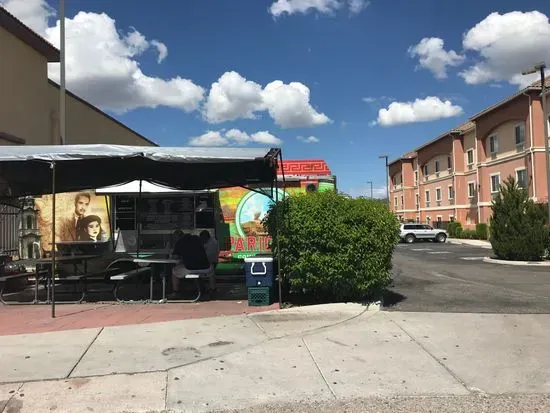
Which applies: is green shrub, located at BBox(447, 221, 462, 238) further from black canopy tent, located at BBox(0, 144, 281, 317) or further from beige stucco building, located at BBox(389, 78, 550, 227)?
black canopy tent, located at BBox(0, 144, 281, 317)

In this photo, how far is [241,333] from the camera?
7.80 m

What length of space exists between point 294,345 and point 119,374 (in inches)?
90.4

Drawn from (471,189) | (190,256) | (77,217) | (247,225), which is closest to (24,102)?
(77,217)

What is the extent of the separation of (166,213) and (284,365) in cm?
822

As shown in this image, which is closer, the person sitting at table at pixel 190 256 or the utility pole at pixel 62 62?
the person sitting at table at pixel 190 256

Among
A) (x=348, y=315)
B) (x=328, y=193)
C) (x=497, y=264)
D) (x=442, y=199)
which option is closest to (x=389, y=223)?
(x=328, y=193)

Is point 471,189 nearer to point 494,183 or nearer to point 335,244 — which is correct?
point 494,183

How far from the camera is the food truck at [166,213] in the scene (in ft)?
44.3

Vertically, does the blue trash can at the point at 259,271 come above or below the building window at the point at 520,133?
below

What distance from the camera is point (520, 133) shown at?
37906 mm

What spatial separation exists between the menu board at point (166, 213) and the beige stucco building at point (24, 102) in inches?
112

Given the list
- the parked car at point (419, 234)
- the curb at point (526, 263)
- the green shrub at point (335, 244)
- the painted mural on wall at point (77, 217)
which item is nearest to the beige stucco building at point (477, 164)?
the parked car at point (419, 234)

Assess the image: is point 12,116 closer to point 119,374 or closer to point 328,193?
point 328,193

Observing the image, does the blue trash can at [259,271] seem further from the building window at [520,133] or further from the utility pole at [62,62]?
the building window at [520,133]
